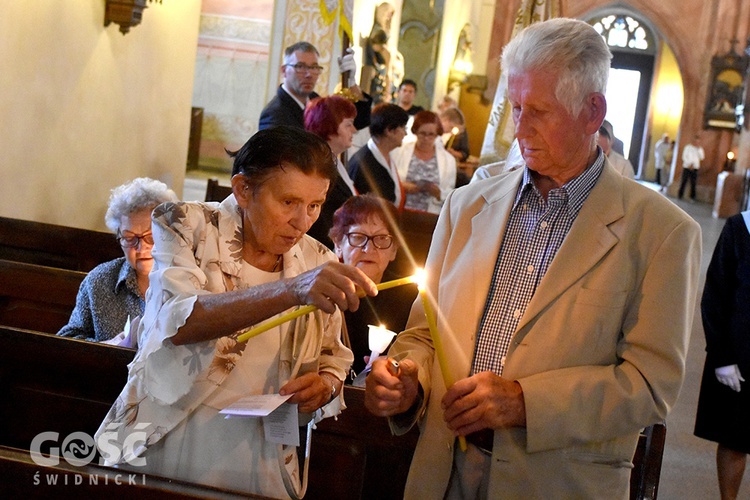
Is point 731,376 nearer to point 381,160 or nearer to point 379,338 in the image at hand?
point 379,338

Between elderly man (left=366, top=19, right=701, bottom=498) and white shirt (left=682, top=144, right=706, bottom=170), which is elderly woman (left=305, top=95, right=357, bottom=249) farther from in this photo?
white shirt (left=682, top=144, right=706, bottom=170)

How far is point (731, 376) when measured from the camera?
12.5ft

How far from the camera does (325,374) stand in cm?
199

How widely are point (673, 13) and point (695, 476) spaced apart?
809 inches

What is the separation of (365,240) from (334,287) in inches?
58.3

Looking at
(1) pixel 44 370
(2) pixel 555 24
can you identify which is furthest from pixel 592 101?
(1) pixel 44 370

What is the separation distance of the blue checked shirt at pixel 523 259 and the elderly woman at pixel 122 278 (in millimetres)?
1691

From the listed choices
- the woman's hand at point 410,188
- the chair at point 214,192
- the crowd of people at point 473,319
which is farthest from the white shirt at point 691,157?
the crowd of people at point 473,319

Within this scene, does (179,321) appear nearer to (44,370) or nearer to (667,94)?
(44,370)

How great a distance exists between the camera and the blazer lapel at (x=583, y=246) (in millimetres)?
1688

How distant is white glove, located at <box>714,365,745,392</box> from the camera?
12.5 feet

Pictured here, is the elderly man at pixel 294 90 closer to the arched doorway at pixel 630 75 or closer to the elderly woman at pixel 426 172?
the elderly woman at pixel 426 172

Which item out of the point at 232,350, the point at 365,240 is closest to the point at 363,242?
the point at 365,240

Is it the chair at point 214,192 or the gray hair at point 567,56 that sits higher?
the gray hair at point 567,56
